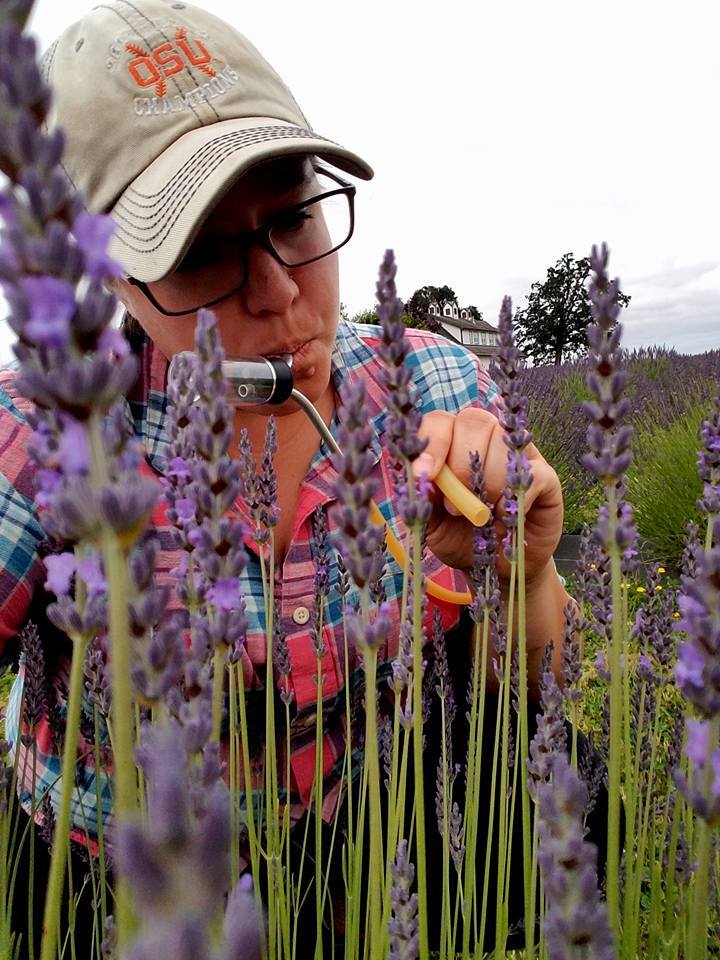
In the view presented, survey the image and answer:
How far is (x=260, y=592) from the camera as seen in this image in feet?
5.74

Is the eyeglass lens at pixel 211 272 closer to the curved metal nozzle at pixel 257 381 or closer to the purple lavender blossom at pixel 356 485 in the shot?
the curved metal nozzle at pixel 257 381

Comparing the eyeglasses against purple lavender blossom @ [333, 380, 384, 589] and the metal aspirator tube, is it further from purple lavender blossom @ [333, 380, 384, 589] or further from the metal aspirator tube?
purple lavender blossom @ [333, 380, 384, 589]

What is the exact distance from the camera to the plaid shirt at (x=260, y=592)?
150 centimetres

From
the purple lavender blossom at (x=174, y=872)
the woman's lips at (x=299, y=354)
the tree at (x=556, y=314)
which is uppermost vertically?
the tree at (x=556, y=314)

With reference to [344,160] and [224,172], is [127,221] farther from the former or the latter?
[344,160]

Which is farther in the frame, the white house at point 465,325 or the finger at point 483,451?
the white house at point 465,325

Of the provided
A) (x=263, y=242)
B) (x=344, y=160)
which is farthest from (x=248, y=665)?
(x=344, y=160)

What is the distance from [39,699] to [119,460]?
102 centimetres

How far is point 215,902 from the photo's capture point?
21cm

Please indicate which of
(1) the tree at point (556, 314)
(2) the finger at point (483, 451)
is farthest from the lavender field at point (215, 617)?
(1) the tree at point (556, 314)

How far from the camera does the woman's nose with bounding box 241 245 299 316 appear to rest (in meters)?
1.39

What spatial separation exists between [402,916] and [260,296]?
3.66ft

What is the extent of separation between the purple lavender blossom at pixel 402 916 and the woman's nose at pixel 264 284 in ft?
3.45

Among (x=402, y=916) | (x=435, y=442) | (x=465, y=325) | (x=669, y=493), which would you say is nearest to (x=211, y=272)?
(x=435, y=442)
